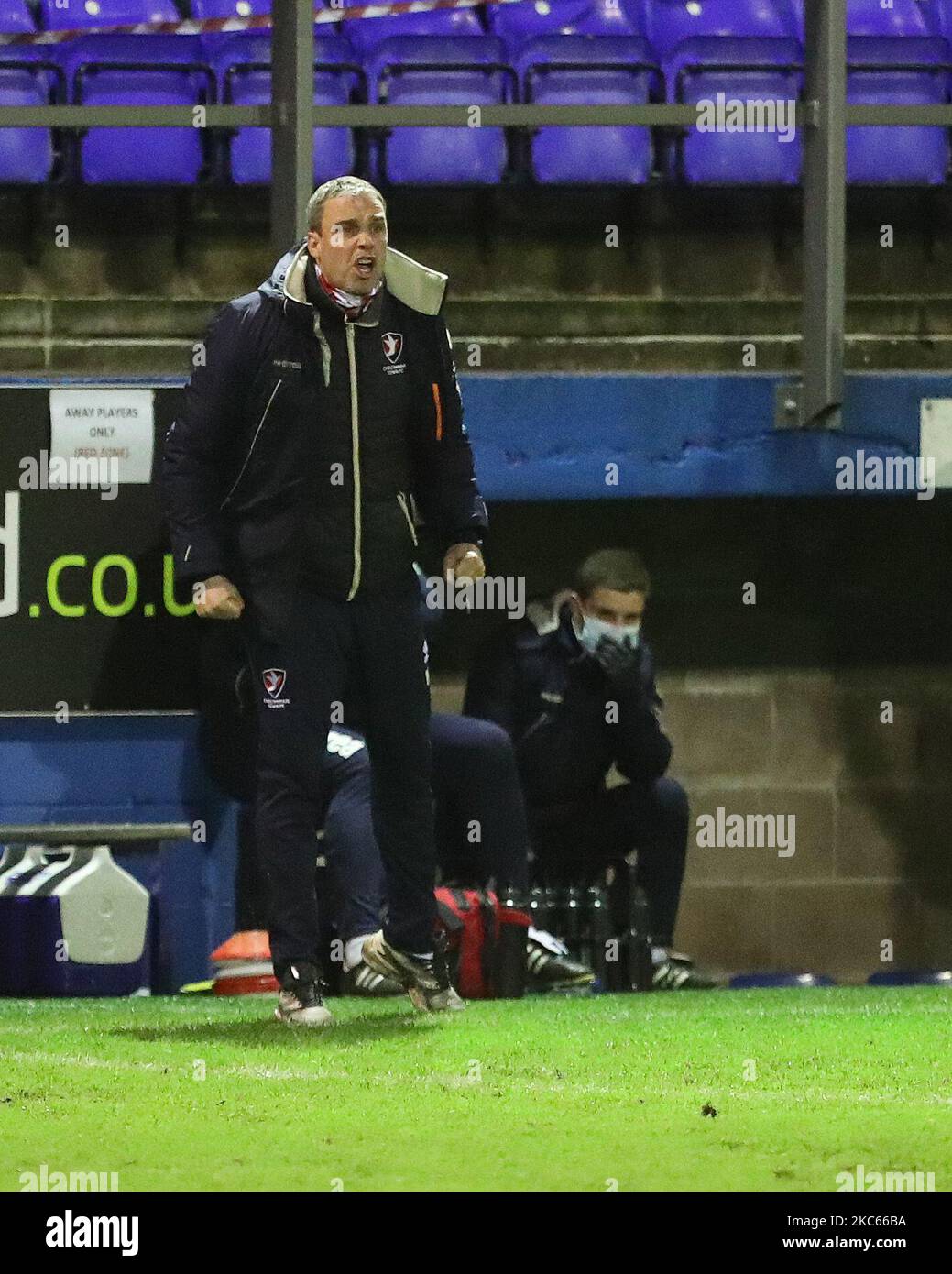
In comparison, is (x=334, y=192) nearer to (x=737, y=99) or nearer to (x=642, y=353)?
(x=642, y=353)

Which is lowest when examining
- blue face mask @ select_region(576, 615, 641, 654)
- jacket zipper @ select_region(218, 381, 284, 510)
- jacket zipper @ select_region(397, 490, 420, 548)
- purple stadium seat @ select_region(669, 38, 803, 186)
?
blue face mask @ select_region(576, 615, 641, 654)

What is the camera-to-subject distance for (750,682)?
8609 millimetres

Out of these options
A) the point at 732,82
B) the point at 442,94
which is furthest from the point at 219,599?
the point at 732,82

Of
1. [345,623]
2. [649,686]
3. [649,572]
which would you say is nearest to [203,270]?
[649,572]

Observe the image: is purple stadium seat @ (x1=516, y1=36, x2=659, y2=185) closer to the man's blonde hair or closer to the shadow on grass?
the man's blonde hair

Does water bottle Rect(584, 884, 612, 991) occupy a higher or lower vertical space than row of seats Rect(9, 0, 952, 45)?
lower

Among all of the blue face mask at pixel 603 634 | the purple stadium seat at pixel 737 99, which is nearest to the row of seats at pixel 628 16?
the purple stadium seat at pixel 737 99

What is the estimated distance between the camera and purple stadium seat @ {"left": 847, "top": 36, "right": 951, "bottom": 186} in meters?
9.03

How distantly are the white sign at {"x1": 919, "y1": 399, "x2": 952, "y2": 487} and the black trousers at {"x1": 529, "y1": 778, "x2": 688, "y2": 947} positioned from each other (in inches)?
64.4

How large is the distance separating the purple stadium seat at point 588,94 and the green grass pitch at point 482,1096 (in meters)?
4.17

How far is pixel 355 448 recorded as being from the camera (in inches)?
187

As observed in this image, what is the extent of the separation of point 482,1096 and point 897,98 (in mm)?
6222

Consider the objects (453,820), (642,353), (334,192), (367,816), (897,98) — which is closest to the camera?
(334,192)

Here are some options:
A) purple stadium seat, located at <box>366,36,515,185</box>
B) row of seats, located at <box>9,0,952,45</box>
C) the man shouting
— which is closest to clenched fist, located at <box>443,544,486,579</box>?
the man shouting
